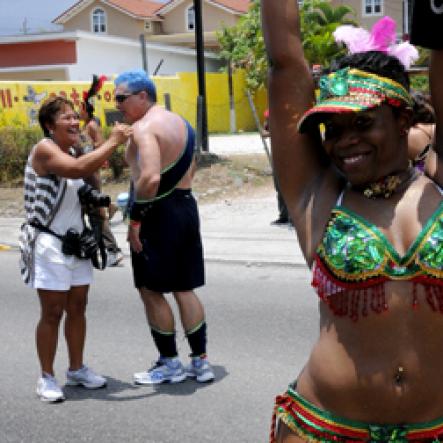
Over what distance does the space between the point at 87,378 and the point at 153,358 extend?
2.37 feet

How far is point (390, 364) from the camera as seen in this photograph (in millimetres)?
2346

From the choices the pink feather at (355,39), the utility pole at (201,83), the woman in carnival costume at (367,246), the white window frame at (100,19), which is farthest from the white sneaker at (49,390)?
the white window frame at (100,19)

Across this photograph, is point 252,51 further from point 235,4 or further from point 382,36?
point 235,4

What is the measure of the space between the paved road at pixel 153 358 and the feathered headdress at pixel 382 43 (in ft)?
9.53

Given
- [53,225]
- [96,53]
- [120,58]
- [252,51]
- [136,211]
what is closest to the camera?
[53,225]

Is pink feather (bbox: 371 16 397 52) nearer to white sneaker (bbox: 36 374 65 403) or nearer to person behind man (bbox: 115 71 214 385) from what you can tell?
person behind man (bbox: 115 71 214 385)

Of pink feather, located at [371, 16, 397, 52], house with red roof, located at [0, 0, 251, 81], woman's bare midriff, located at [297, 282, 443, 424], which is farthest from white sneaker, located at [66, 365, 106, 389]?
house with red roof, located at [0, 0, 251, 81]

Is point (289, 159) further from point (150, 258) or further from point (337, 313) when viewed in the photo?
point (150, 258)

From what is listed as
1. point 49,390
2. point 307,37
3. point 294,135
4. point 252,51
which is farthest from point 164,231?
point 252,51

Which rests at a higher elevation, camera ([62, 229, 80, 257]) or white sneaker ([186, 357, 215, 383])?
camera ([62, 229, 80, 257])

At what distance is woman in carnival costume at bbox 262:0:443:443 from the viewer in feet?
7.64

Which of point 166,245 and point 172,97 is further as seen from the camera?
point 172,97

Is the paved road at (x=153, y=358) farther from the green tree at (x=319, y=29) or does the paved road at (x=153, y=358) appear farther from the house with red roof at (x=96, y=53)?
the house with red roof at (x=96, y=53)

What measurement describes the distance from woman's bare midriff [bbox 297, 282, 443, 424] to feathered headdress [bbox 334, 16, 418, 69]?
636 mm
